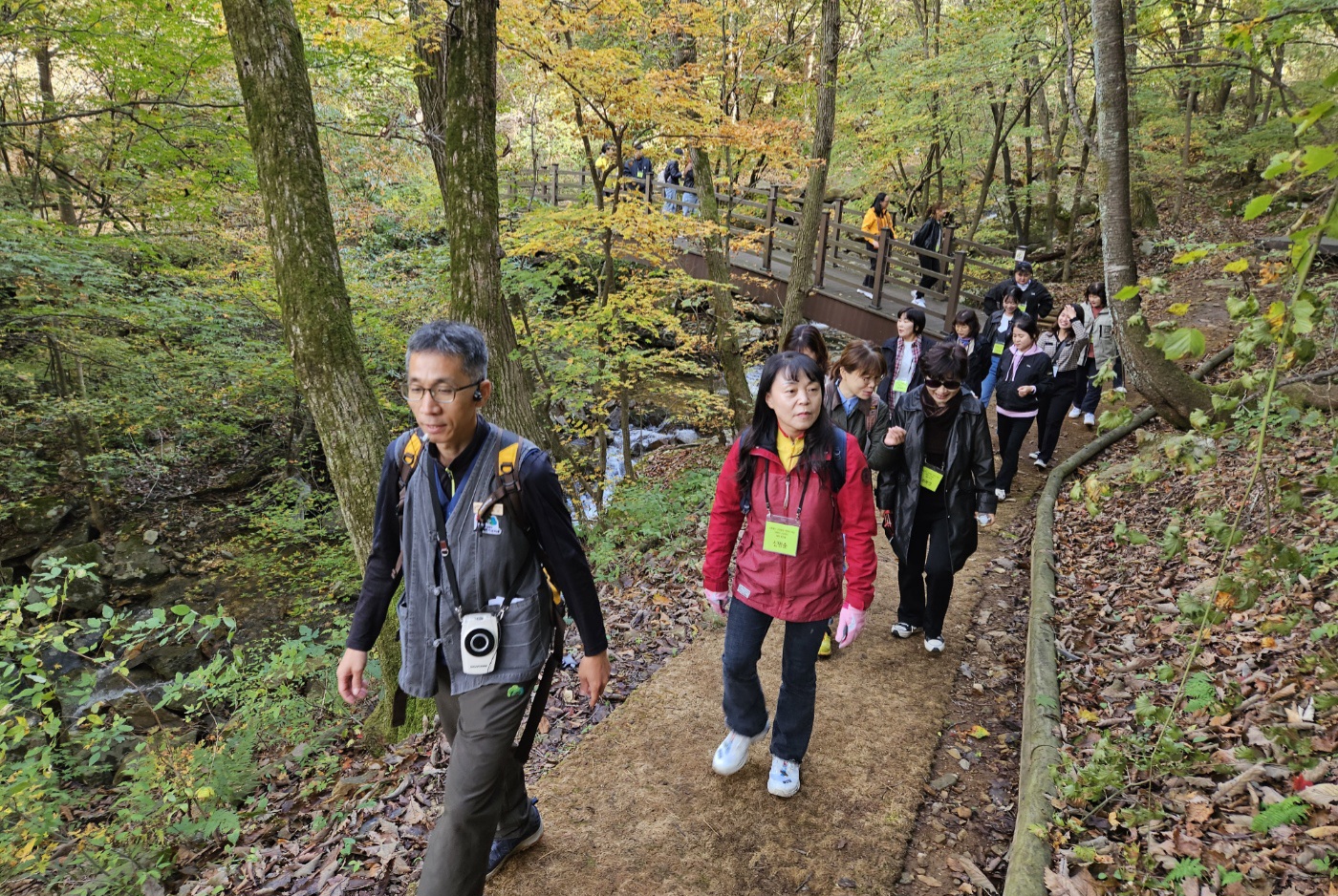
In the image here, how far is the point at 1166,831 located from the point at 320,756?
15.8ft

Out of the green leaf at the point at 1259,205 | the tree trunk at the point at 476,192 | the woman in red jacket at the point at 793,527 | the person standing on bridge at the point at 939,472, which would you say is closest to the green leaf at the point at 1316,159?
the green leaf at the point at 1259,205

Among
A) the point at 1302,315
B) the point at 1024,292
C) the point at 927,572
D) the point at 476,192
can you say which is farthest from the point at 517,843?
the point at 1024,292

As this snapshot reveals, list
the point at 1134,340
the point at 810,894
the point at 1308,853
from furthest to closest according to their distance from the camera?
the point at 1134,340 < the point at 810,894 < the point at 1308,853

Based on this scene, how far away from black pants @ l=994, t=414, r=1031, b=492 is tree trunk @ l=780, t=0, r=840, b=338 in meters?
3.12

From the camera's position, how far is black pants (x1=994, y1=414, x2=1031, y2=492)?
6.82 m

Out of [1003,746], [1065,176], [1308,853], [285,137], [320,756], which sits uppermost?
[1065,176]

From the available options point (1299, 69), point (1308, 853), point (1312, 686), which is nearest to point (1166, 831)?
point (1308, 853)

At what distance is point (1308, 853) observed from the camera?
225cm

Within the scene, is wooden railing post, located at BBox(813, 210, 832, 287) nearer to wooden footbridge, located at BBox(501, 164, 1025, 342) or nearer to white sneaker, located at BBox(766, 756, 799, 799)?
wooden footbridge, located at BBox(501, 164, 1025, 342)

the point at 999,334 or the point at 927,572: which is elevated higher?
the point at 999,334

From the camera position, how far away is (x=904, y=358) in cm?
623

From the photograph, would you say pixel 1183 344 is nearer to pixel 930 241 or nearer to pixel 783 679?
pixel 783 679

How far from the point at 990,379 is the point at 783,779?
6.00 meters

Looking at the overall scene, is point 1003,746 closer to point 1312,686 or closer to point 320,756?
point 1312,686
